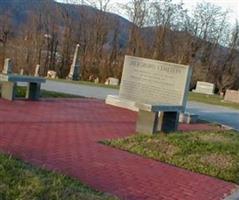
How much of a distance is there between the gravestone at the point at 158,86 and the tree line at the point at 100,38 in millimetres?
28295

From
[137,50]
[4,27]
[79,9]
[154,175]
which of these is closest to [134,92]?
[154,175]

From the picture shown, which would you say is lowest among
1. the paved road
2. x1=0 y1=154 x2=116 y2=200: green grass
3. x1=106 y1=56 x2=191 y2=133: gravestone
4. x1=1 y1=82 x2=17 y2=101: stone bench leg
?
the paved road

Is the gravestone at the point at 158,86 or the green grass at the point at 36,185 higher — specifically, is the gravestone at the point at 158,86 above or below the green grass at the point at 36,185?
above

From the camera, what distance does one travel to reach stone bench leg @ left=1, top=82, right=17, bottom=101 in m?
13.1

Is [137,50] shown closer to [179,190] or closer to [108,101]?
[108,101]

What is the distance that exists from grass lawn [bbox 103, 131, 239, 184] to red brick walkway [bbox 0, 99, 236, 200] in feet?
1.05

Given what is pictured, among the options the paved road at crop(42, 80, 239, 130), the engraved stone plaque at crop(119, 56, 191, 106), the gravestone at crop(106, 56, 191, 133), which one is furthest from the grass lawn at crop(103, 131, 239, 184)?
the paved road at crop(42, 80, 239, 130)

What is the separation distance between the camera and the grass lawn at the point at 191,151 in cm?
761

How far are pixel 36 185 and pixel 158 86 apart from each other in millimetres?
8913

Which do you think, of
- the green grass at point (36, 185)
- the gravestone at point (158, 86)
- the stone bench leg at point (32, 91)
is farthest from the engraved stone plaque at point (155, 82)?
the green grass at point (36, 185)

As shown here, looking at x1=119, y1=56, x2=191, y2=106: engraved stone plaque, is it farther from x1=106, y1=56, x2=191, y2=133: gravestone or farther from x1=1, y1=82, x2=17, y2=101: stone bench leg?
x1=1, y1=82, x2=17, y2=101: stone bench leg

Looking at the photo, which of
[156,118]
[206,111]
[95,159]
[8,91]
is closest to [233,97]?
[206,111]

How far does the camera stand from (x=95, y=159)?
7094 millimetres

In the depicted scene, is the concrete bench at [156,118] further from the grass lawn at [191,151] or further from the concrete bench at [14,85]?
the concrete bench at [14,85]
